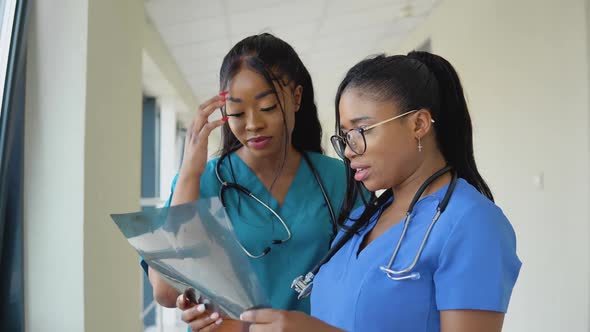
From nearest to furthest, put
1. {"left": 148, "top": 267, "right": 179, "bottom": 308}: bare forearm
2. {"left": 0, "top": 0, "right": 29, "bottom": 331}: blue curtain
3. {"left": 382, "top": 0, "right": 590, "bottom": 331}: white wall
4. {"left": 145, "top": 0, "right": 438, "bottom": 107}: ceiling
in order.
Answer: {"left": 148, "top": 267, "right": 179, "bottom": 308}: bare forearm < {"left": 0, "top": 0, "right": 29, "bottom": 331}: blue curtain < {"left": 382, "top": 0, "right": 590, "bottom": 331}: white wall < {"left": 145, "top": 0, "right": 438, "bottom": 107}: ceiling

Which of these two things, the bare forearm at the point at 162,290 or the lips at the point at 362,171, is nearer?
the lips at the point at 362,171

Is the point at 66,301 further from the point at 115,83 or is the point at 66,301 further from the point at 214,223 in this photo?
the point at 214,223

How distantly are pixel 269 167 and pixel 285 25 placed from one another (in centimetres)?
307

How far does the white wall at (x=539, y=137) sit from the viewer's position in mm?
2570

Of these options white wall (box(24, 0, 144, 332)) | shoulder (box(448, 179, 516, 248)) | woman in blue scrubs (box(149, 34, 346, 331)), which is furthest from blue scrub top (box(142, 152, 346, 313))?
white wall (box(24, 0, 144, 332))

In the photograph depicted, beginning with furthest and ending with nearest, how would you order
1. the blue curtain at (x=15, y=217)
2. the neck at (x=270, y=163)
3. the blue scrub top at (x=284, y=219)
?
the blue curtain at (x=15, y=217)
the neck at (x=270, y=163)
the blue scrub top at (x=284, y=219)

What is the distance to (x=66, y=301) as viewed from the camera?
1928 mm

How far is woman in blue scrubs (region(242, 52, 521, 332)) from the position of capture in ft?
2.59

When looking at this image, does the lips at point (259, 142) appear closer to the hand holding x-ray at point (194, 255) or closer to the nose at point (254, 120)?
the nose at point (254, 120)

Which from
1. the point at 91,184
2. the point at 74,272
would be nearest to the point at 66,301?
the point at 74,272

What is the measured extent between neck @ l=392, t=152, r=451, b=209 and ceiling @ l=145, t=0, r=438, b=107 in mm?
2156

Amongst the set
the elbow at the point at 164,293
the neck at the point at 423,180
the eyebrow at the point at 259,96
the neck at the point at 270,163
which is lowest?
the elbow at the point at 164,293

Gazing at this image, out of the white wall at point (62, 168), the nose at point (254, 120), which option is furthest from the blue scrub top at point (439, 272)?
the white wall at point (62, 168)

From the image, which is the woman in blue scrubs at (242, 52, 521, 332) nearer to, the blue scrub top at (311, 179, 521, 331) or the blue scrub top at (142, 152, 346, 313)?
the blue scrub top at (311, 179, 521, 331)
